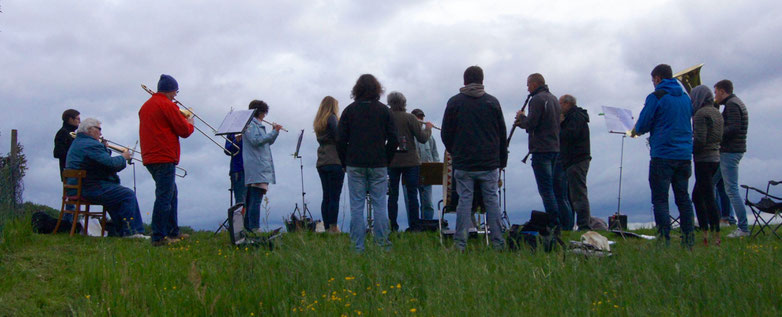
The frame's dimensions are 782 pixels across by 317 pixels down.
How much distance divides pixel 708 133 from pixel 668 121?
131cm

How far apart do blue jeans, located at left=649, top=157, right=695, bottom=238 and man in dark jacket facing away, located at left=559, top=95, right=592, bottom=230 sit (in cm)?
214

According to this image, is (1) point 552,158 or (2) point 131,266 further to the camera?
(1) point 552,158

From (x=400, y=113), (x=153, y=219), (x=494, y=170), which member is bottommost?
(x=153, y=219)

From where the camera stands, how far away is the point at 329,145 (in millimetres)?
9180

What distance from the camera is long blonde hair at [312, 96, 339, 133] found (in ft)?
29.8

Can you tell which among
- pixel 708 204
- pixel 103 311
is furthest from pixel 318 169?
pixel 708 204

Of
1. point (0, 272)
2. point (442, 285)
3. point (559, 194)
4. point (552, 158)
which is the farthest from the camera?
point (559, 194)

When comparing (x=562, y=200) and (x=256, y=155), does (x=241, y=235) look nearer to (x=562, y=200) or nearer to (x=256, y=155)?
(x=256, y=155)

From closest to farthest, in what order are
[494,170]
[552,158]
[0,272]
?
[0,272], [494,170], [552,158]

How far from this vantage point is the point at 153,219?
8359 millimetres

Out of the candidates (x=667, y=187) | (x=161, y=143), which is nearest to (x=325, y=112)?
(x=161, y=143)

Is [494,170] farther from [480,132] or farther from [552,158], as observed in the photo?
[552,158]

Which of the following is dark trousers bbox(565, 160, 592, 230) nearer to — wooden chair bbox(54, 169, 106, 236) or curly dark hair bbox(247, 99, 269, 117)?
curly dark hair bbox(247, 99, 269, 117)

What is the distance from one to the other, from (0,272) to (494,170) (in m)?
5.17
